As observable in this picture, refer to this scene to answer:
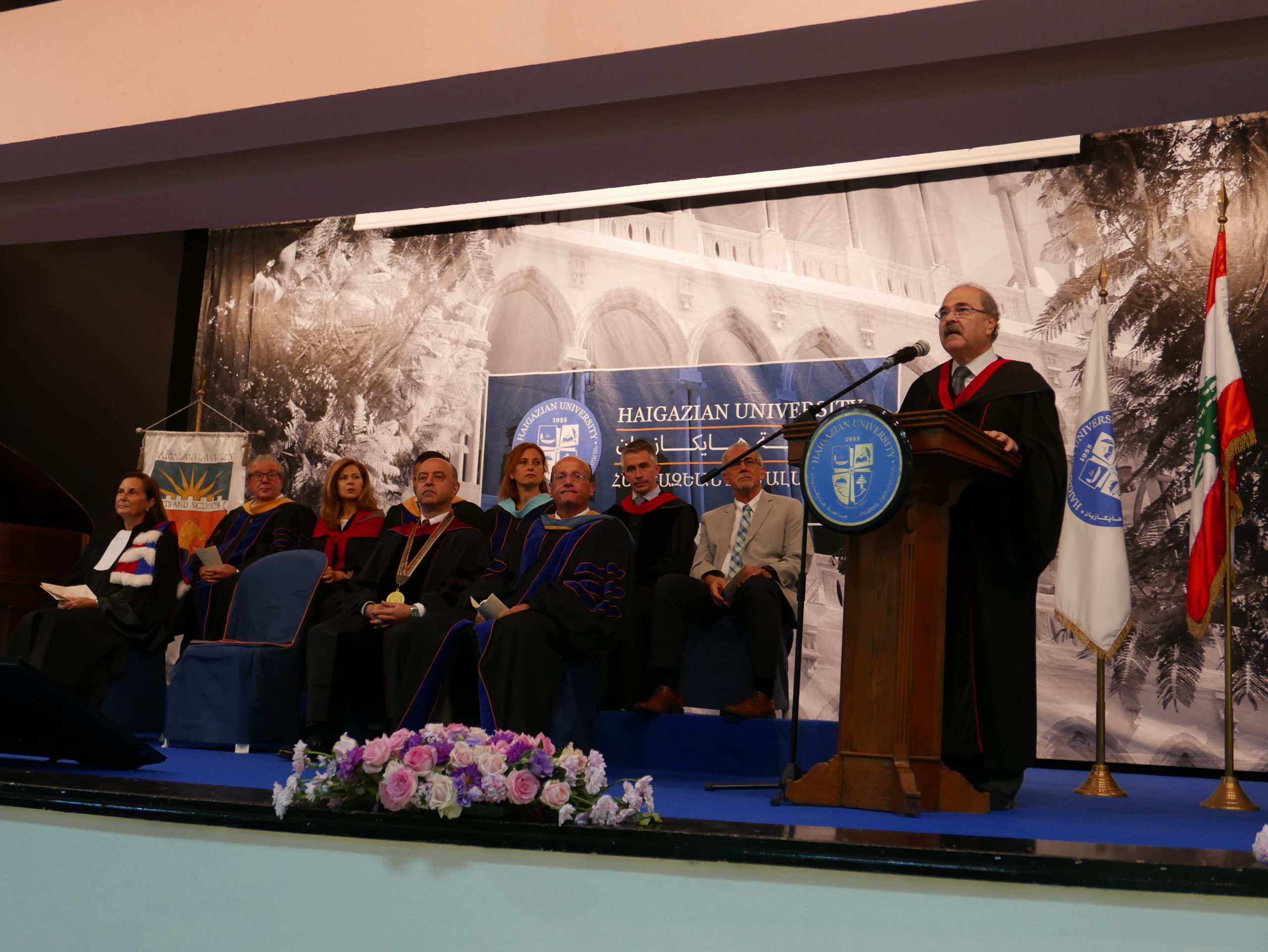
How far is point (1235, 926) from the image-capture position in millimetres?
2014

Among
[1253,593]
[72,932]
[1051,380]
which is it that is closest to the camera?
[72,932]

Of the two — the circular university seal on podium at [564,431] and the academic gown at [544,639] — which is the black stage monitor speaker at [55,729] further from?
the circular university seal on podium at [564,431]

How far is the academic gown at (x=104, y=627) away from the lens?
5305mm

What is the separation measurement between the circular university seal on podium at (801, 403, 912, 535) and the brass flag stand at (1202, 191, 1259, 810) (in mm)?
1759

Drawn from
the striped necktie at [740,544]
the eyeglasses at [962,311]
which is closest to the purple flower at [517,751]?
the eyeglasses at [962,311]

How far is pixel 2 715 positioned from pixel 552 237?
502cm

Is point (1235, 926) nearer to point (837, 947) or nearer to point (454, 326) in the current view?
point (837, 947)

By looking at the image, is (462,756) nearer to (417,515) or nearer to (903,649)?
(903,649)

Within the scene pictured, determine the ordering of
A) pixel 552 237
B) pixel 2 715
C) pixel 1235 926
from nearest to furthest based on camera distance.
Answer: pixel 1235 926
pixel 2 715
pixel 552 237

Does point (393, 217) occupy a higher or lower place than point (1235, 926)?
higher

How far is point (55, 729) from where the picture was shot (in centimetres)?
348

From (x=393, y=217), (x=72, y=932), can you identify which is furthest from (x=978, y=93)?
(x=393, y=217)

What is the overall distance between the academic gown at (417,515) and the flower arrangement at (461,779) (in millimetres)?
2865

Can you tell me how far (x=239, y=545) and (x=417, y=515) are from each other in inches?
50.0
